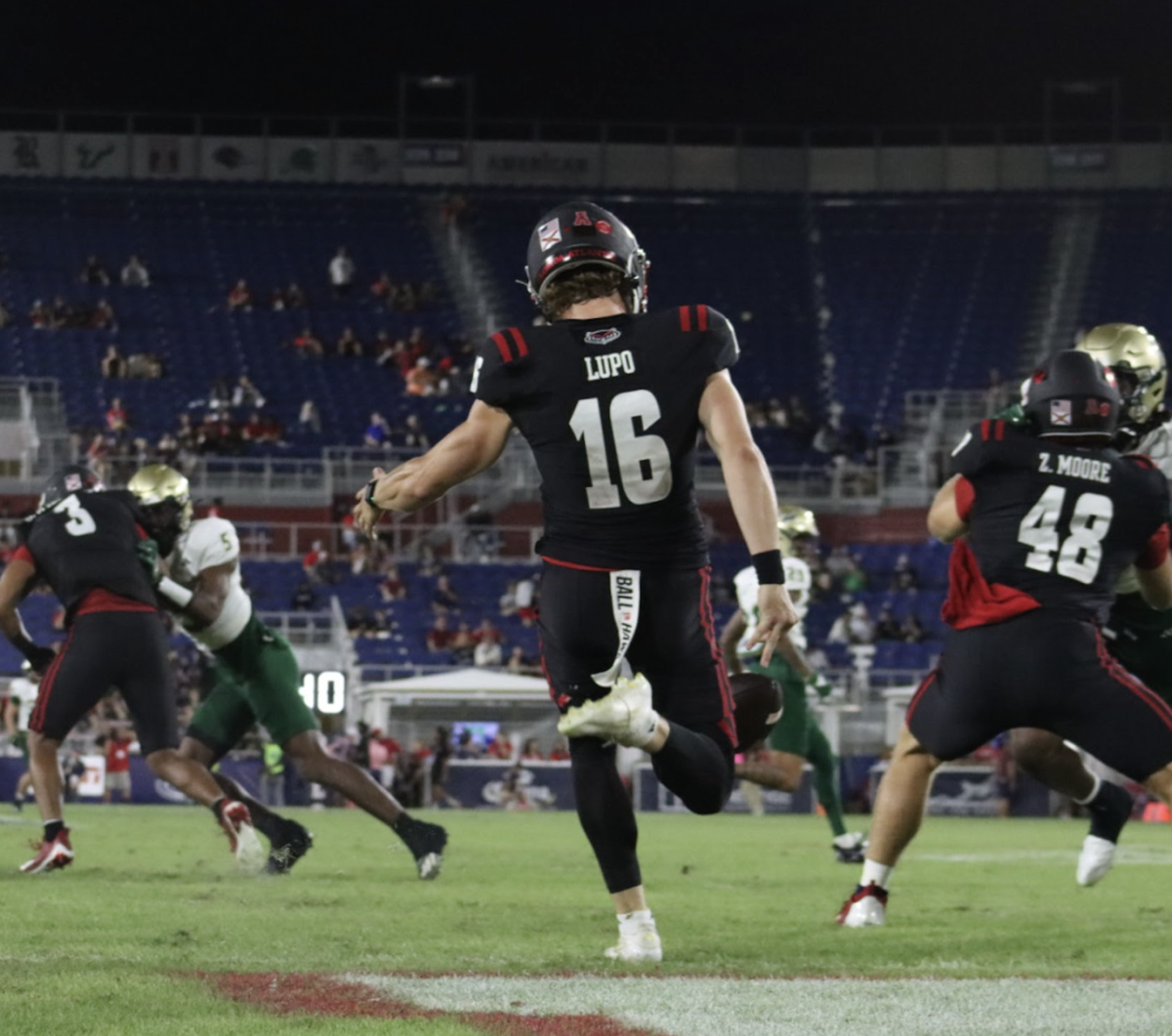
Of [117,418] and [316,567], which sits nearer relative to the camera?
[316,567]

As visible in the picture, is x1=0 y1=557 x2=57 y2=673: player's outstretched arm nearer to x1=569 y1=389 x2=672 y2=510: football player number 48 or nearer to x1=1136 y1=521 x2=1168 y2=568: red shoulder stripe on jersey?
x1=569 y1=389 x2=672 y2=510: football player number 48

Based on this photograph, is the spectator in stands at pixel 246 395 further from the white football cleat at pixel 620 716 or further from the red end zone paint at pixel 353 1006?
the white football cleat at pixel 620 716

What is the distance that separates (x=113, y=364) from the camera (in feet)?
112

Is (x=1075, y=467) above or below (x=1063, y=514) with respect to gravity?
above

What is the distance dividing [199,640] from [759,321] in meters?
28.1

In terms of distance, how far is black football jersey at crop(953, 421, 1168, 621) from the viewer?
6.45m

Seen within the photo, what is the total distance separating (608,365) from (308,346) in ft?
100

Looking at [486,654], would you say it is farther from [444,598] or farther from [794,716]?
[794,716]

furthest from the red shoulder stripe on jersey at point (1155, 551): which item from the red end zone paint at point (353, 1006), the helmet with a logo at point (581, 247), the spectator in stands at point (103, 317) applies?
the spectator in stands at point (103, 317)

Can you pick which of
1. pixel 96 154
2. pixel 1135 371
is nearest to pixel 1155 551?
pixel 1135 371

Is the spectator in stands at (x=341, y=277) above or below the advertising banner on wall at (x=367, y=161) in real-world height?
below

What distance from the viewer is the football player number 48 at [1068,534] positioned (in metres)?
6.45

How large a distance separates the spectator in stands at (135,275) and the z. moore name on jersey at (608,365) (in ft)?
106

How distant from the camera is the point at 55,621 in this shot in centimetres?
2667
